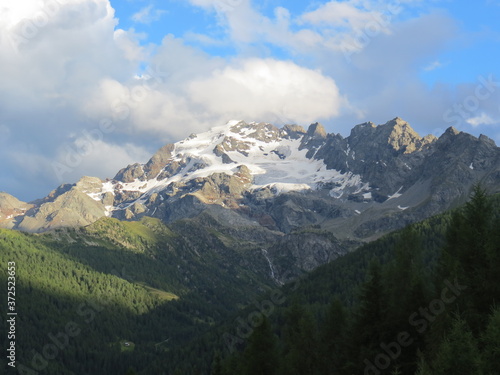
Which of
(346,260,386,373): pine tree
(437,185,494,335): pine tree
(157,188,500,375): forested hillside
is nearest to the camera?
(157,188,500,375): forested hillside

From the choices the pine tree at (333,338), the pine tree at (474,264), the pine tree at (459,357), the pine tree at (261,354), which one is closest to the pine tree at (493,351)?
the pine tree at (459,357)

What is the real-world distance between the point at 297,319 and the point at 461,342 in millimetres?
34655

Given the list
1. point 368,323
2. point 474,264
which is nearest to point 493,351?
point 474,264

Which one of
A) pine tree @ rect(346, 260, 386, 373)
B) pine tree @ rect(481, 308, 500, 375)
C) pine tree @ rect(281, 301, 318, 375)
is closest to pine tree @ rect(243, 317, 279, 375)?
pine tree @ rect(281, 301, 318, 375)

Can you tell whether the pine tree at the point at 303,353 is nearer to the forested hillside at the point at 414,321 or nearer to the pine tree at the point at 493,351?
the forested hillside at the point at 414,321

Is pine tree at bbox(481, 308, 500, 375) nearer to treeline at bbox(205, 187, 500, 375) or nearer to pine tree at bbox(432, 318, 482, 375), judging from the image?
treeline at bbox(205, 187, 500, 375)

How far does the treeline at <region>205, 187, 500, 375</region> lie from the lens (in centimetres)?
3256

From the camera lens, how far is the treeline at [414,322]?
32562 mm

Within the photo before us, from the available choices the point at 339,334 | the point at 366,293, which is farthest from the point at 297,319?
the point at 366,293

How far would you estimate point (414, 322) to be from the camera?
48.4m

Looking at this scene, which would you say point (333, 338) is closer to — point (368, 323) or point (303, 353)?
point (303, 353)

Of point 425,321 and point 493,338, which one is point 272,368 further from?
point 493,338

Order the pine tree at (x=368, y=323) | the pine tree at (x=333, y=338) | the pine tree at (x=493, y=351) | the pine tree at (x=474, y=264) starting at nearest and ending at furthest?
the pine tree at (x=493, y=351) < the pine tree at (x=474, y=264) < the pine tree at (x=368, y=323) < the pine tree at (x=333, y=338)

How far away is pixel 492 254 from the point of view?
133 feet
